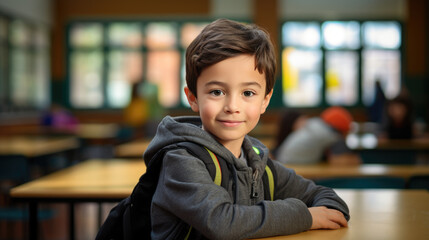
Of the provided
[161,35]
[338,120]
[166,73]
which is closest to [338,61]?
[166,73]

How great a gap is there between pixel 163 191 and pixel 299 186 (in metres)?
0.46

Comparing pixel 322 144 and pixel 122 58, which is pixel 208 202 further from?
pixel 122 58

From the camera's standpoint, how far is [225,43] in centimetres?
125

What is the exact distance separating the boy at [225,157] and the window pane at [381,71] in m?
11.3

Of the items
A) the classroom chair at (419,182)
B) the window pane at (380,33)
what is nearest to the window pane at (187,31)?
the window pane at (380,33)

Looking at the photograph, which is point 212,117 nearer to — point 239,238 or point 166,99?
point 239,238

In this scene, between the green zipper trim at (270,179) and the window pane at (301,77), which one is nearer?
the green zipper trim at (270,179)

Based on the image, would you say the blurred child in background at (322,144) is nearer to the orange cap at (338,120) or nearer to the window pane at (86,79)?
the orange cap at (338,120)

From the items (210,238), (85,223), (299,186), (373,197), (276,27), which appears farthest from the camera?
(276,27)

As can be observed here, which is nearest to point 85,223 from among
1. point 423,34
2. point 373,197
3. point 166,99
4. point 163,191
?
point 373,197

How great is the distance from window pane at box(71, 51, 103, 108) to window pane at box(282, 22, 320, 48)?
4.19 m

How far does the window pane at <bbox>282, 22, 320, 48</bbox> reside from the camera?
1205 cm

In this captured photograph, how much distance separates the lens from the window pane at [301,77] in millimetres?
12203

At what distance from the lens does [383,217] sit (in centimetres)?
146
